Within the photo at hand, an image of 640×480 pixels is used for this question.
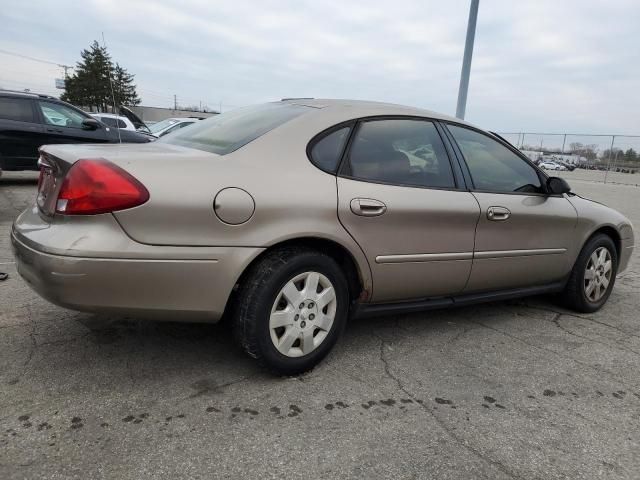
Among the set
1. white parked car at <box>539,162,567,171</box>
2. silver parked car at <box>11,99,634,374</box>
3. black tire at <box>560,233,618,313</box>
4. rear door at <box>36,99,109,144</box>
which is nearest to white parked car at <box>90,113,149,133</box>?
rear door at <box>36,99,109,144</box>

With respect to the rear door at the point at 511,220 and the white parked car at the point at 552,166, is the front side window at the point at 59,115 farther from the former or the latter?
the white parked car at the point at 552,166

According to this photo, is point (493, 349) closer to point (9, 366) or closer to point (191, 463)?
point (191, 463)

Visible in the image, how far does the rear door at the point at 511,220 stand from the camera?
3.46m

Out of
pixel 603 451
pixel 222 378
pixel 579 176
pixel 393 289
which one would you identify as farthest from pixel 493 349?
pixel 579 176

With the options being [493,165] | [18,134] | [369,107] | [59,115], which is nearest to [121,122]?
[59,115]

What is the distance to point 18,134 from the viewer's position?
29.0ft

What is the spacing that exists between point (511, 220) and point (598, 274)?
1.26 meters

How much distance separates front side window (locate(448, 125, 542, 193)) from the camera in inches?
138

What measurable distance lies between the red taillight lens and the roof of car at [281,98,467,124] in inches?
Result: 50.2

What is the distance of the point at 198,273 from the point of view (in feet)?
7.99

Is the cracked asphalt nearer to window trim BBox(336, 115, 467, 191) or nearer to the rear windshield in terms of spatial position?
window trim BBox(336, 115, 467, 191)

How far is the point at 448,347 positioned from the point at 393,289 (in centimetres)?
63

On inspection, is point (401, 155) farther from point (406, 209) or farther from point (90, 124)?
point (90, 124)

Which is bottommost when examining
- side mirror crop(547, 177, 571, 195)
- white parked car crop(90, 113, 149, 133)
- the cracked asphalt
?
the cracked asphalt
